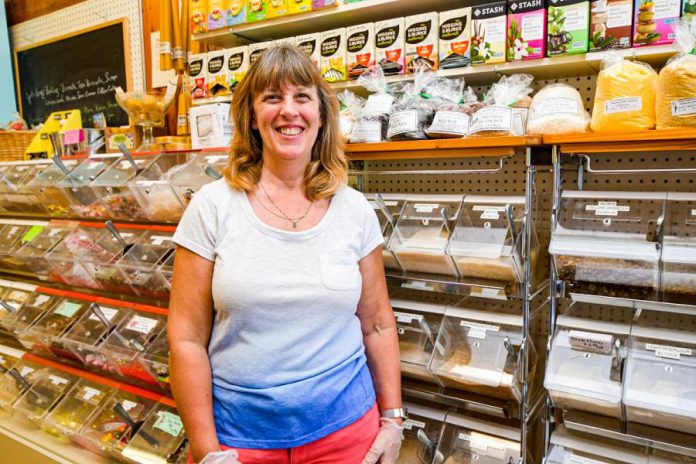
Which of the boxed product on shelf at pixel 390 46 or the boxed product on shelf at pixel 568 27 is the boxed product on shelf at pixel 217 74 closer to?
the boxed product on shelf at pixel 390 46

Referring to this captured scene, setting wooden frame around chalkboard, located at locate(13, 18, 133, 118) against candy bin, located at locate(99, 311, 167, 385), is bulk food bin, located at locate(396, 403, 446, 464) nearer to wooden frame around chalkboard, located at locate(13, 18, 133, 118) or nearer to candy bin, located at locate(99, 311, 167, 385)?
candy bin, located at locate(99, 311, 167, 385)

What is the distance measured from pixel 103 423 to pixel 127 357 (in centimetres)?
41

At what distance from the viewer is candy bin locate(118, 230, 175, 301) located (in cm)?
211

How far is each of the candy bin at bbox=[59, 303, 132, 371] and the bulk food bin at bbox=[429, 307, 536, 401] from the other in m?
1.44

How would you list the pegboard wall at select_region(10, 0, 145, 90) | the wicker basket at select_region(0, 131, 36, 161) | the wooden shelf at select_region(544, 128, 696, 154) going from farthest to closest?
1. the pegboard wall at select_region(10, 0, 145, 90)
2. the wicker basket at select_region(0, 131, 36, 161)
3. the wooden shelf at select_region(544, 128, 696, 154)

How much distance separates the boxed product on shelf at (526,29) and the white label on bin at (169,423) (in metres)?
1.98

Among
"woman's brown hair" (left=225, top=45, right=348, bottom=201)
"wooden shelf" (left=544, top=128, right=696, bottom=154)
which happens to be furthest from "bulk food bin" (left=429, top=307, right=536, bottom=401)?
"woman's brown hair" (left=225, top=45, right=348, bottom=201)

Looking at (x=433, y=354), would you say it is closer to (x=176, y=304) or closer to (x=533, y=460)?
(x=533, y=460)

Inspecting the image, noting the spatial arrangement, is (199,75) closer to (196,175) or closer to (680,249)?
(196,175)

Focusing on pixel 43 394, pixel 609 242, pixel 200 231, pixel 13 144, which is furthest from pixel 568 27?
pixel 13 144

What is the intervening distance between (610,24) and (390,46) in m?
0.79

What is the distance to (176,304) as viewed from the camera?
4.27 feet

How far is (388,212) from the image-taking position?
194cm

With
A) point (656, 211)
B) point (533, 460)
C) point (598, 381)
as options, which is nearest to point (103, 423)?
point (533, 460)
